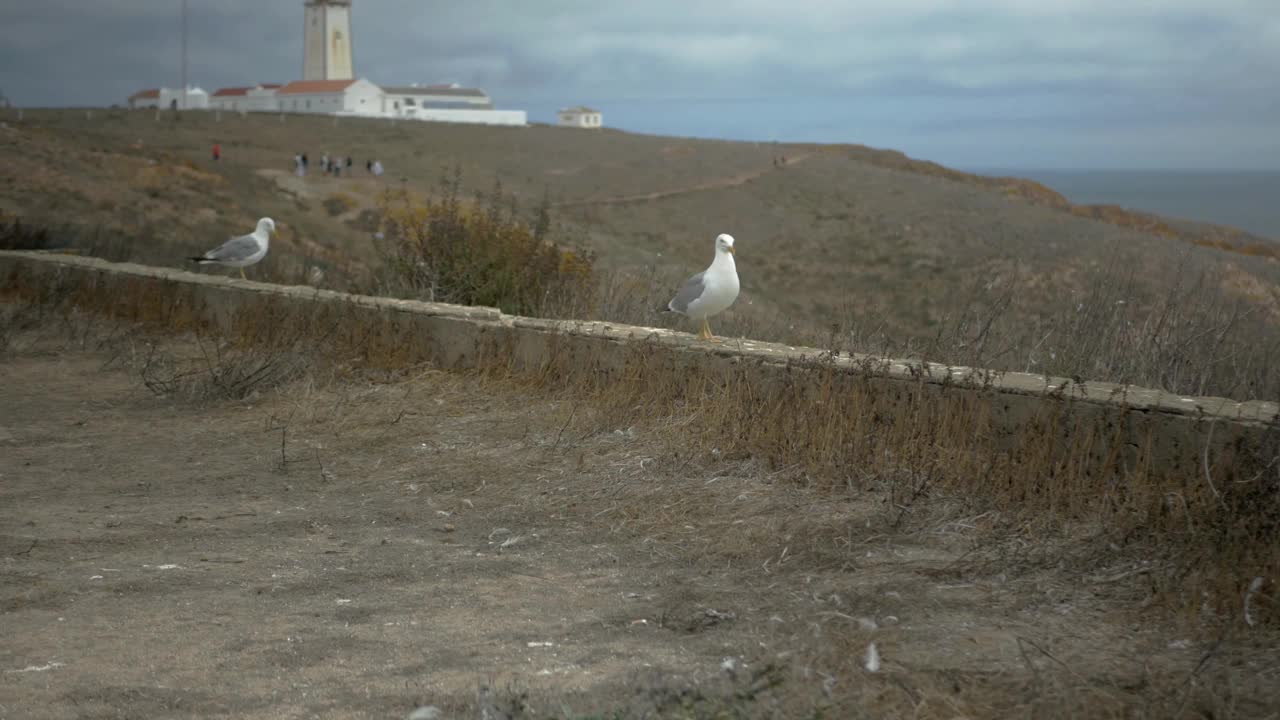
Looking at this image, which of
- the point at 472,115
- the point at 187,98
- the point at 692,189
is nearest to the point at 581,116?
the point at 472,115

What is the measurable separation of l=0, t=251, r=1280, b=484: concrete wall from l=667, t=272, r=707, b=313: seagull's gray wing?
8.2 inches

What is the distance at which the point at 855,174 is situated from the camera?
62062 millimetres

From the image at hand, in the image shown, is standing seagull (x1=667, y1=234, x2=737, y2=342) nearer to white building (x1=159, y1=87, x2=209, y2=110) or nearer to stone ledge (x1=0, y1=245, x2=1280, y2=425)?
stone ledge (x1=0, y1=245, x2=1280, y2=425)

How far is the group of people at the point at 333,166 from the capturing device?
185 ft

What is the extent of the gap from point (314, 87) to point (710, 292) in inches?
3779

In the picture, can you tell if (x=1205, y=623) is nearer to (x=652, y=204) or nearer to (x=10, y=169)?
(x=10, y=169)

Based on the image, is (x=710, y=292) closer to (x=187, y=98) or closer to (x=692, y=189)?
(x=692, y=189)

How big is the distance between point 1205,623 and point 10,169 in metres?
35.5

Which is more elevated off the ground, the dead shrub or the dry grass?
the dead shrub

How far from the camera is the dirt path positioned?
173 ft

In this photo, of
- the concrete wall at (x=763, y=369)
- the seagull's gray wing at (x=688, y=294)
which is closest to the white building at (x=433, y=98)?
the concrete wall at (x=763, y=369)

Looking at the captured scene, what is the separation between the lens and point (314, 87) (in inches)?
3873

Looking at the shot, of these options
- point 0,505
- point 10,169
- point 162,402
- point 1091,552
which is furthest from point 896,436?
point 10,169

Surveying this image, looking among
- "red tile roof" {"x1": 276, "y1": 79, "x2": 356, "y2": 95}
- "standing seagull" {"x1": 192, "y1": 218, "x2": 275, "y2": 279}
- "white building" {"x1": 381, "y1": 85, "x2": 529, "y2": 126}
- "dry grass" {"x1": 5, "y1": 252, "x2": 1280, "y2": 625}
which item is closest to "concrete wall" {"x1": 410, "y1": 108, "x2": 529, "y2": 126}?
"white building" {"x1": 381, "y1": 85, "x2": 529, "y2": 126}
